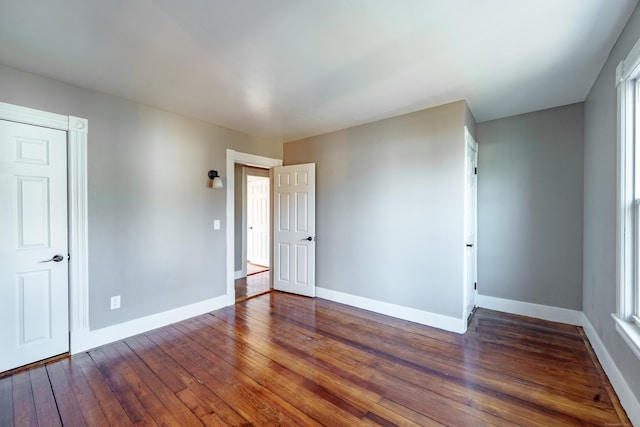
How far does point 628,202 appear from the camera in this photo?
1.78 metres

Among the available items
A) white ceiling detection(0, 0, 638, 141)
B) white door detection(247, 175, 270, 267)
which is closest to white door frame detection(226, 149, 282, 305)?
white ceiling detection(0, 0, 638, 141)

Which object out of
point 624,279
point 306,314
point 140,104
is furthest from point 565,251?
point 140,104

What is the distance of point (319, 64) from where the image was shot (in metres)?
2.21

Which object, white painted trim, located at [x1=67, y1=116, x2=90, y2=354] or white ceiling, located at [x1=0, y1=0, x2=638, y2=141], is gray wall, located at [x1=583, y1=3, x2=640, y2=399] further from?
white painted trim, located at [x1=67, y1=116, x2=90, y2=354]

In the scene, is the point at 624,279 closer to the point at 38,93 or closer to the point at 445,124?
the point at 445,124

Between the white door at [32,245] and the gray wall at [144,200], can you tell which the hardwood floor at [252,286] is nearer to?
the gray wall at [144,200]

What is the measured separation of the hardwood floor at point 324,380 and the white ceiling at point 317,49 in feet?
8.11

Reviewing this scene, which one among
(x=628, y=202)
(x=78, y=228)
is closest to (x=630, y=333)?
(x=628, y=202)

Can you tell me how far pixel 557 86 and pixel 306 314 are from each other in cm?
359

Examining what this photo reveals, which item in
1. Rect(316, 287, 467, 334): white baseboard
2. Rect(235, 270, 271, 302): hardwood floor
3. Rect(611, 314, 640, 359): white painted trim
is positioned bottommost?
Rect(235, 270, 271, 302): hardwood floor

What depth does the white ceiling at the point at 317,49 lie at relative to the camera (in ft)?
5.29

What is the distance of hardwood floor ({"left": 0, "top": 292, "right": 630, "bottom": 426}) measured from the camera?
1781 millimetres

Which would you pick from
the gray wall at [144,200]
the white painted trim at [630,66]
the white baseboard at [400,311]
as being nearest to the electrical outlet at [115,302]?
the gray wall at [144,200]

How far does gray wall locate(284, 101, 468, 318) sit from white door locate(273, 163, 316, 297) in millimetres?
139
